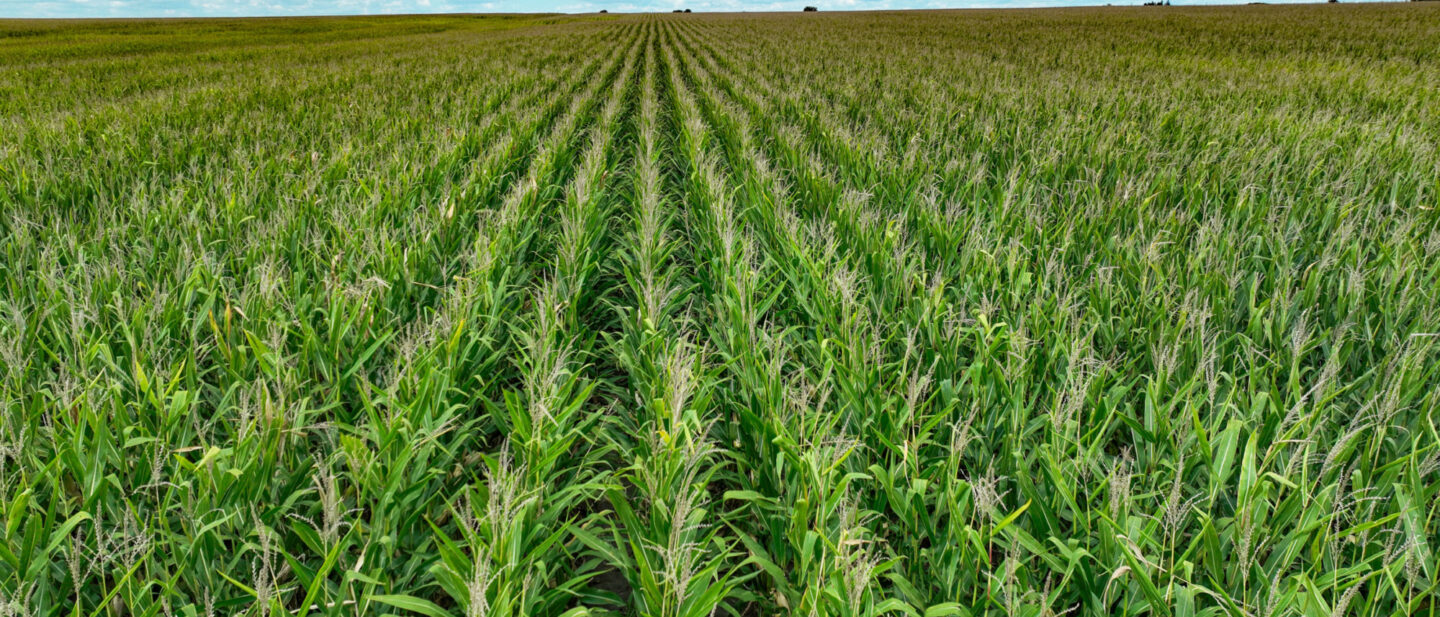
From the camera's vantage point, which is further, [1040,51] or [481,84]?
[1040,51]

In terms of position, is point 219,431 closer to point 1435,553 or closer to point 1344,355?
point 1435,553

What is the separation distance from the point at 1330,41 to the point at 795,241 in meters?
19.6

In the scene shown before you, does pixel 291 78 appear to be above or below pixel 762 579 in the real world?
above

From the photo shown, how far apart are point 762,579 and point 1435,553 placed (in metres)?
1.50

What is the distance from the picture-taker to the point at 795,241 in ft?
10.8

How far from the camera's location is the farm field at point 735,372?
146 cm

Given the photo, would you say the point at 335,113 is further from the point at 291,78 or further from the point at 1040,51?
the point at 1040,51

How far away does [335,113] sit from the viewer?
25.9ft

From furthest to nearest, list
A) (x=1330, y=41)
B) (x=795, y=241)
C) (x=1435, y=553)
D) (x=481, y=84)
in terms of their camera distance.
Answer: (x=1330, y=41), (x=481, y=84), (x=795, y=241), (x=1435, y=553)

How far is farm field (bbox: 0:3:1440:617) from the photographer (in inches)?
57.6

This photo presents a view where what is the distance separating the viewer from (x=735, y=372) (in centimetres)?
230

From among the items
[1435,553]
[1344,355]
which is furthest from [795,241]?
[1435,553]

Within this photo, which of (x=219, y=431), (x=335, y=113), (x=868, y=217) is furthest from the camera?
(x=335, y=113)

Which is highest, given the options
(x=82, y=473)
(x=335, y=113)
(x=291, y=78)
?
(x=291, y=78)
